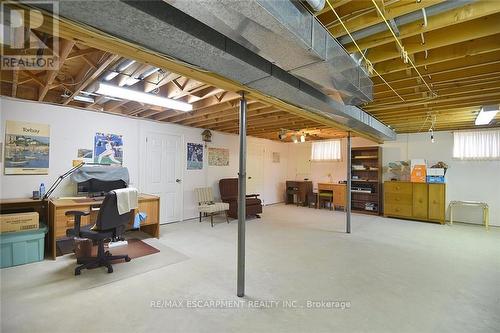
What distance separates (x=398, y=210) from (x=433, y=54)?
16.9ft

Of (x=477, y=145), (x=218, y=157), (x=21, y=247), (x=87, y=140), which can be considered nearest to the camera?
(x=21, y=247)

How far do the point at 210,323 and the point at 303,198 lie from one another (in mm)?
6600

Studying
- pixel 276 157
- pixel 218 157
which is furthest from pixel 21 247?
pixel 276 157

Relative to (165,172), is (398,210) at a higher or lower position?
lower

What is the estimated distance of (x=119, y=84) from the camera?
10.6 ft

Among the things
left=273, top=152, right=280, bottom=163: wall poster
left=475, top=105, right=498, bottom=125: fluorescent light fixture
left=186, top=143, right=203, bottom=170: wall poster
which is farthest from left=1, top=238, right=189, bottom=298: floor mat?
left=273, top=152, right=280, bottom=163: wall poster

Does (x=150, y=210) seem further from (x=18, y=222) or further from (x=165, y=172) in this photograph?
(x=18, y=222)

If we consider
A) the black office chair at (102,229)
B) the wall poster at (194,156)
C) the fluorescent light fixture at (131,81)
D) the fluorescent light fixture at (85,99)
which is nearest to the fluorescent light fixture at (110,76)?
the fluorescent light fixture at (131,81)

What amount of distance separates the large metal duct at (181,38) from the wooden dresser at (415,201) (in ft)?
17.8

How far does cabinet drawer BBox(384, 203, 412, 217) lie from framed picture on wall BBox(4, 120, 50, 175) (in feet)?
25.6

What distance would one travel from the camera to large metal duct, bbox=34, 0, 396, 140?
1.18 m

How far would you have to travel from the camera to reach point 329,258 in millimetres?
3502

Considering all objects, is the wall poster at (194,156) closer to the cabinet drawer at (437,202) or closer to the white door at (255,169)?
the white door at (255,169)

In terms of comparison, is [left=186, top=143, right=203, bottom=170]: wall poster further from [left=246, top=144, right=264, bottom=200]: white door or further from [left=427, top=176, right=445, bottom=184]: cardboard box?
[left=427, top=176, right=445, bottom=184]: cardboard box
